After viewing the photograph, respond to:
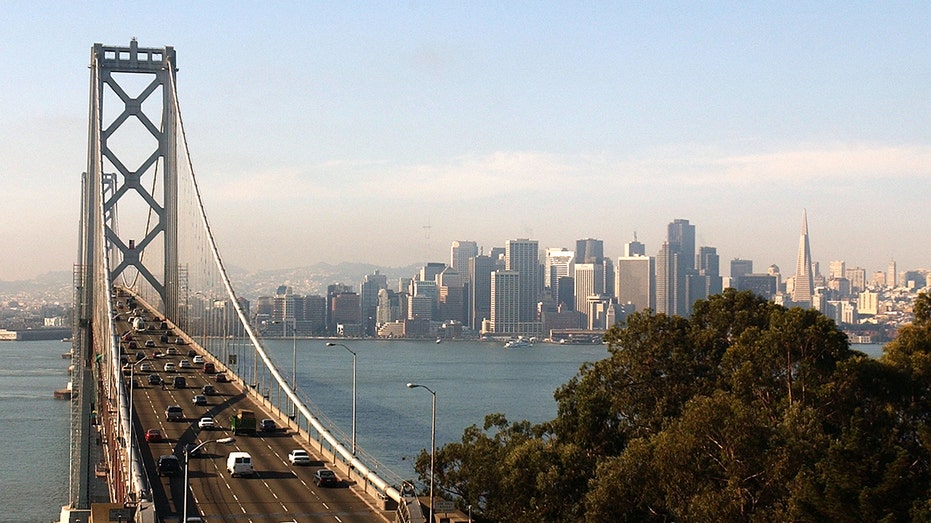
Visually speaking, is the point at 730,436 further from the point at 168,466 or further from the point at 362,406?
the point at 362,406

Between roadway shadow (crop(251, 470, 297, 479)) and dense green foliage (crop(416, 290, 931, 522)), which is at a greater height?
dense green foliage (crop(416, 290, 931, 522))

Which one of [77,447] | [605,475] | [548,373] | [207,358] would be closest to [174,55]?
[207,358]

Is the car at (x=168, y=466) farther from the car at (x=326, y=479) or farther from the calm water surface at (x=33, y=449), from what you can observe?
the calm water surface at (x=33, y=449)

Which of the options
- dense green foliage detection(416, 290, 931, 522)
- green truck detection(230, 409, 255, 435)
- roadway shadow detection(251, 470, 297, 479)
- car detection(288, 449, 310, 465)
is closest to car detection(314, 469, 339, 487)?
roadway shadow detection(251, 470, 297, 479)

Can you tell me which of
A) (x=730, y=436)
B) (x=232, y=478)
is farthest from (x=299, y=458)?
(x=730, y=436)

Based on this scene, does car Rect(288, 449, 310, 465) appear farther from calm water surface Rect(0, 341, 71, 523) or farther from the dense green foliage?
calm water surface Rect(0, 341, 71, 523)

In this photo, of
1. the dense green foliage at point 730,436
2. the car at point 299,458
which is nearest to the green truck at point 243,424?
the car at point 299,458

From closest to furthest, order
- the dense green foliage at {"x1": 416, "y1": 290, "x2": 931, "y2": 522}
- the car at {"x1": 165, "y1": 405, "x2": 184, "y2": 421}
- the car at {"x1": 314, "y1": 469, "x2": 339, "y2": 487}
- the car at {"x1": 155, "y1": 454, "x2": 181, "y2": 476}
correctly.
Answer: the dense green foliage at {"x1": 416, "y1": 290, "x2": 931, "y2": 522}, the car at {"x1": 314, "y1": 469, "x2": 339, "y2": 487}, the car at {"x1": 155, "y1": 454, "x2": 181, "y2": 476}, the car at {"x1": 165, "y1": 405, "x2": 184, "y2": 421}
